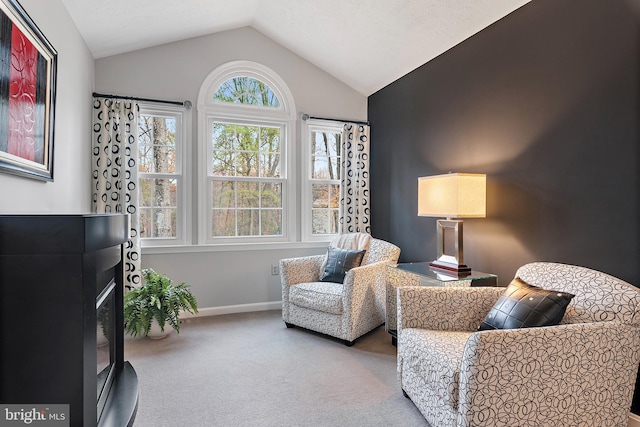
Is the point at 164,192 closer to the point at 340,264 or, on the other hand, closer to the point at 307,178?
the point at 307,178

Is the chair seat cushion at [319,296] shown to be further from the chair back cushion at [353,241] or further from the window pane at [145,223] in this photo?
the window pane at [145,223]

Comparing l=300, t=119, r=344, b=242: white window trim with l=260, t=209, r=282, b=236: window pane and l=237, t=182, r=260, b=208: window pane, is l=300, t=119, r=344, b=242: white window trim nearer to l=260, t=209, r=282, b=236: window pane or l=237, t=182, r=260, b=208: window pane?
l=260, t=209, r=282, b=236: window pane

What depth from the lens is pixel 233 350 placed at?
2.92 meters

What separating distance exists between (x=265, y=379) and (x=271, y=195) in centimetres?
218

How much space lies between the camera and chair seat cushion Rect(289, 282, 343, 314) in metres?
3.07

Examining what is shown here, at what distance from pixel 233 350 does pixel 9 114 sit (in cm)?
214

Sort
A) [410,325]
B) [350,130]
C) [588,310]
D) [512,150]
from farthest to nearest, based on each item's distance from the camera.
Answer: [350,130]
[512,150]
[410,325]
[588,310]

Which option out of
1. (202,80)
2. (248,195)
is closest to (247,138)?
(248,195)

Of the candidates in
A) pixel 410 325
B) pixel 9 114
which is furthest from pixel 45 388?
pixel 410 325

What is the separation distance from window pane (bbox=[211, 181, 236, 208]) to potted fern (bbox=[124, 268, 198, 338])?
3.34 feet

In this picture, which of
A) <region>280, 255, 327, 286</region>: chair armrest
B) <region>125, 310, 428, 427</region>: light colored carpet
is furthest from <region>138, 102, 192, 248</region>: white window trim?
<region>280, 255, 327, 286</region>: chair armrest

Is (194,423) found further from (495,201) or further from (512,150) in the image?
(512,150)

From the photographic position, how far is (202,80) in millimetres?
3801

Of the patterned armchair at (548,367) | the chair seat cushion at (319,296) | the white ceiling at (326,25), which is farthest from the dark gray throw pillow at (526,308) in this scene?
the white ceiling at (326,25)
